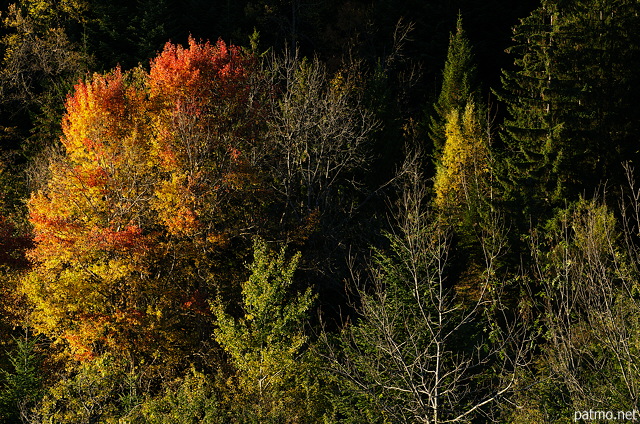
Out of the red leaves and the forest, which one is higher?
the red leaves

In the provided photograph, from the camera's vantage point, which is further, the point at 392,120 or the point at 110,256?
the point at 392,120

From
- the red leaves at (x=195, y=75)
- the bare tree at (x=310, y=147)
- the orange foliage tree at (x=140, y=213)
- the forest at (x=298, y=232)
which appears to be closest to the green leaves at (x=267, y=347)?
the forest at (x=298, y=232)

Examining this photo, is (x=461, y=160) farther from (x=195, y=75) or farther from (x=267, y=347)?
(x=267, y=347)

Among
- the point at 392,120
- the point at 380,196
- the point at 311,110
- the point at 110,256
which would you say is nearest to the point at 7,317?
the point at 110,256

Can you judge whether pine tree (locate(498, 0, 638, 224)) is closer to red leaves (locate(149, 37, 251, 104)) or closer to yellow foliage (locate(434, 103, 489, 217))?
yellow foliage (locate(434, 103, 489, 217))

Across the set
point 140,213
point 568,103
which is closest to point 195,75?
point 140,213

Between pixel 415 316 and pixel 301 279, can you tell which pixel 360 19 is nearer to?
pixel 301 279

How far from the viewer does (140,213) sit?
2775 centimetres

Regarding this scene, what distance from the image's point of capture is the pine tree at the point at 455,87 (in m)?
41.2

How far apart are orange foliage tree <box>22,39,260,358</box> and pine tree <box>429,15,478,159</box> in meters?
13.2

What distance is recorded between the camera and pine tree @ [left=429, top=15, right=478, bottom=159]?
4116 cm

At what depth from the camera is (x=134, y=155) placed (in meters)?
27.7

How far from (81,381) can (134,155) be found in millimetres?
11852

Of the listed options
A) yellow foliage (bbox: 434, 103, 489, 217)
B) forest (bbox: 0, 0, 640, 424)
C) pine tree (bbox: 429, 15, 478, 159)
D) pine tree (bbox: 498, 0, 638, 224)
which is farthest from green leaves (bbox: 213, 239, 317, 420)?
pine tree (bbox: 429, 15, 478, 159)
